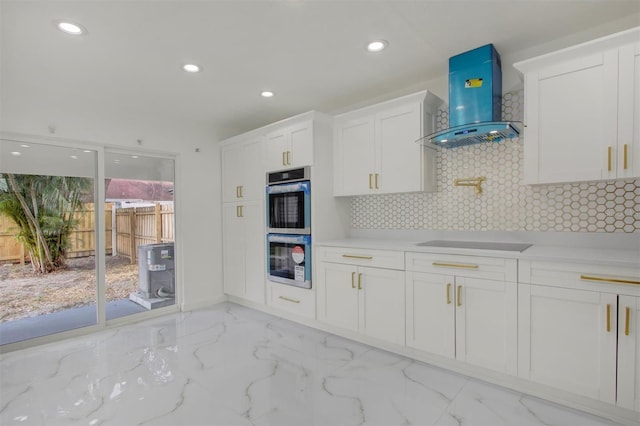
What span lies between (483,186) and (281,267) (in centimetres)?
217

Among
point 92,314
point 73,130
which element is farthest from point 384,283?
point 73,130

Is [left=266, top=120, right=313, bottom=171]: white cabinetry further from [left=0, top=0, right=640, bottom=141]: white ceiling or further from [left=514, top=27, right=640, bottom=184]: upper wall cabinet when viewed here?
[left=514, top=27, right=640, bottom=184]: upper wall cabinet

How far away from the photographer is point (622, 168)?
6.31 ft

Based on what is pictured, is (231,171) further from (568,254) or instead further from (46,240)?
(568,254)

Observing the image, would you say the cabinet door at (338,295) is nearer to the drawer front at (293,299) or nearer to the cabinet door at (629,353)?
the drawer front at (293,299)

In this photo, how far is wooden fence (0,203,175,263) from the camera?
307 cm

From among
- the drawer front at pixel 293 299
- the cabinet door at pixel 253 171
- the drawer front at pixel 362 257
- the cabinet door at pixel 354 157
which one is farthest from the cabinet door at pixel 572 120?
the cabinet door at pixel 253 171

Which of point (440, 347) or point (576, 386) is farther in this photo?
point (440, 347)

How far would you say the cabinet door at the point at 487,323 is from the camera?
213cm

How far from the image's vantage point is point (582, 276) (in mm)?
1893

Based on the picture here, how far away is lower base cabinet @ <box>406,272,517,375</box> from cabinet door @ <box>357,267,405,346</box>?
0.28 feet

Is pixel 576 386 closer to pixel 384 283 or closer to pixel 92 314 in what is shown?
pixel 384 283

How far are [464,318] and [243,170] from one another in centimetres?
295

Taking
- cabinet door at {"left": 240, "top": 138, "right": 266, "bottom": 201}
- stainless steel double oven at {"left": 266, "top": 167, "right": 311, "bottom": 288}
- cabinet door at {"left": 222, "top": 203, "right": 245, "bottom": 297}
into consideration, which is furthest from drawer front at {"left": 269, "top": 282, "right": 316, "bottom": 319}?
cabinet door at {"left": 240, "top": 138, "right": 266, "bottom": 201}
